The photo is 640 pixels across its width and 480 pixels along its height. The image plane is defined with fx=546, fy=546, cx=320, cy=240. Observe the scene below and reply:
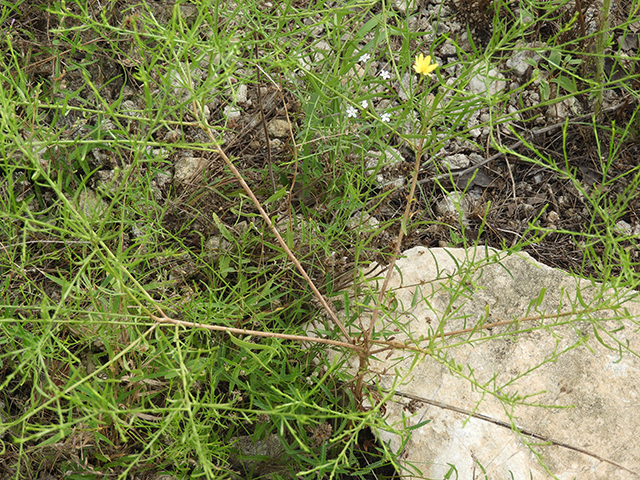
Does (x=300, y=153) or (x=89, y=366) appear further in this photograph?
(x=300, y=153)

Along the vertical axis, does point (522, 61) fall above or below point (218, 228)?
above

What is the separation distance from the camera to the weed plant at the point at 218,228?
1451 mm

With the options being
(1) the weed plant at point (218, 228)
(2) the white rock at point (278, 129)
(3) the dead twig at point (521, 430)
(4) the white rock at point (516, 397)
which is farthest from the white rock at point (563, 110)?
(3) the dead twig at point (521, 430)

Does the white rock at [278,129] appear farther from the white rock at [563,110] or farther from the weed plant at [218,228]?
the white rock at [563,110]

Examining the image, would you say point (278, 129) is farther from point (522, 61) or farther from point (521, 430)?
point (521, 430)

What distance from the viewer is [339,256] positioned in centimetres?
215

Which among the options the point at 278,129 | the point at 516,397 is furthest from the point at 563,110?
the point at 516,397

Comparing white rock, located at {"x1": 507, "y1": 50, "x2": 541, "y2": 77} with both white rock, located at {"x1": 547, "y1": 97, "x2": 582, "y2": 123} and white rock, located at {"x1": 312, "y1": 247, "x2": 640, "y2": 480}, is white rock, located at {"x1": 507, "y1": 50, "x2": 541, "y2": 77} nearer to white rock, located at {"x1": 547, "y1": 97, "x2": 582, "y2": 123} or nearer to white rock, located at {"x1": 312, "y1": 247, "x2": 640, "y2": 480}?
white rock, located at {"x1": 547, "y1": 97, "x2": 582, "y2": 123}

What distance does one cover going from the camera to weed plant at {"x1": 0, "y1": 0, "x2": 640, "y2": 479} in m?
1.45

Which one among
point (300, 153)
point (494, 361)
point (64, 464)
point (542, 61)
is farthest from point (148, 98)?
point (542, 61)

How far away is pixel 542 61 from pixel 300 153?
4.85ft

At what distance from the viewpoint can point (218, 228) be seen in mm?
2162

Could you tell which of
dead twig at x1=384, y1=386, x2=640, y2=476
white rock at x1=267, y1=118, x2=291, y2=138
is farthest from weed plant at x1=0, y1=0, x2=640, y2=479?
dead twig at x1=384, y1=386, x2=640, y2=476

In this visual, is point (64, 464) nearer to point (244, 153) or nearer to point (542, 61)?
point (244, 153)
